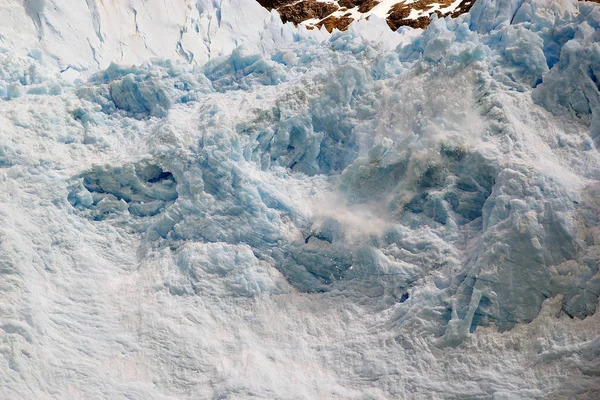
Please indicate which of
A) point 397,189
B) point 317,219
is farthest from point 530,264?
point 317,219

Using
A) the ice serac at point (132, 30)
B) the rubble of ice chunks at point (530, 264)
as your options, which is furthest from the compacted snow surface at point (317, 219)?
the ice serac at point (132, 30)

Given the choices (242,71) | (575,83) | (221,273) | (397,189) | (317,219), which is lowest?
(221,273)

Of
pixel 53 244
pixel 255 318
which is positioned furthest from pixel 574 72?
pixel 53 244

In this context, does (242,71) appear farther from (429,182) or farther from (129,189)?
(429,182)

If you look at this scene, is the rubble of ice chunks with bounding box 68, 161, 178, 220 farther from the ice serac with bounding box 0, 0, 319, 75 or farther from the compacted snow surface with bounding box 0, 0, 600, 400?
the ice serac with bounding box 0, 0, 319, 75

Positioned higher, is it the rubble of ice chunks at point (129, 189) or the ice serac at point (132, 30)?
the ice serac at point (132, 30)

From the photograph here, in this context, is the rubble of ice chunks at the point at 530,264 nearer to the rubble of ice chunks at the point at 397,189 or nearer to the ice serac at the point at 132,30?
the rubble of ice chunks at the point at 397,189

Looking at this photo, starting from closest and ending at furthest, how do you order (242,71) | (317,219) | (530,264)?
(530,264) < (317,219) < (242,71)
